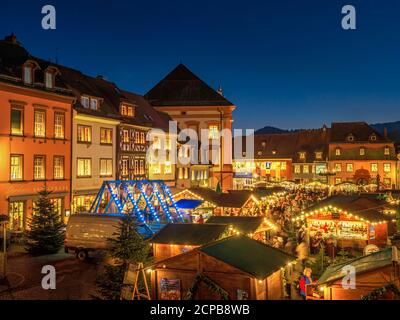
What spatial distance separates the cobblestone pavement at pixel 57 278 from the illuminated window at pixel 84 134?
12.4 meters

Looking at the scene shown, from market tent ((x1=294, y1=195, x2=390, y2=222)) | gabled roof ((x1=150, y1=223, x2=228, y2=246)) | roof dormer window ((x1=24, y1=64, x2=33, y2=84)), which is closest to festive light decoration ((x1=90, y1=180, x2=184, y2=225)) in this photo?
gabled roof ((x1=150, y1=223, x2=228, y2=246))

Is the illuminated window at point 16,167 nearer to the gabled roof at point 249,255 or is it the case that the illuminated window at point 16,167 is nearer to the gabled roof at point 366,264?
the gabled roof at point 249,255

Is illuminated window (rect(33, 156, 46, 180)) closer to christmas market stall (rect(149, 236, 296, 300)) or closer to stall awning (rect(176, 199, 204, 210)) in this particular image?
stall awning (rect(176, 199, 204, 210))

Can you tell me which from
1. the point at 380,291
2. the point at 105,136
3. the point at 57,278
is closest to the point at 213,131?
the point at 105,136

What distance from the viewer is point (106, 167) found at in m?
37.3

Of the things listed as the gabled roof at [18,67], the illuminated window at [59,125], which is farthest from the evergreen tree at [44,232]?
the illuminated window at [59,125]

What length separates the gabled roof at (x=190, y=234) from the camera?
1733cm

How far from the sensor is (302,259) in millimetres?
21359

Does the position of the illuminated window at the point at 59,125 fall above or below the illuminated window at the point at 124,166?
above

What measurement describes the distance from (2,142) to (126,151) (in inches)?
519

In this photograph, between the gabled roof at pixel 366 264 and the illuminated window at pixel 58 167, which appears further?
the illuminated window at pixel 58 167

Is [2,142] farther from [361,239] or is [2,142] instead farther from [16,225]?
[361,239]

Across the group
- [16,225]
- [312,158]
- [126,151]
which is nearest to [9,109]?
[16,225]
